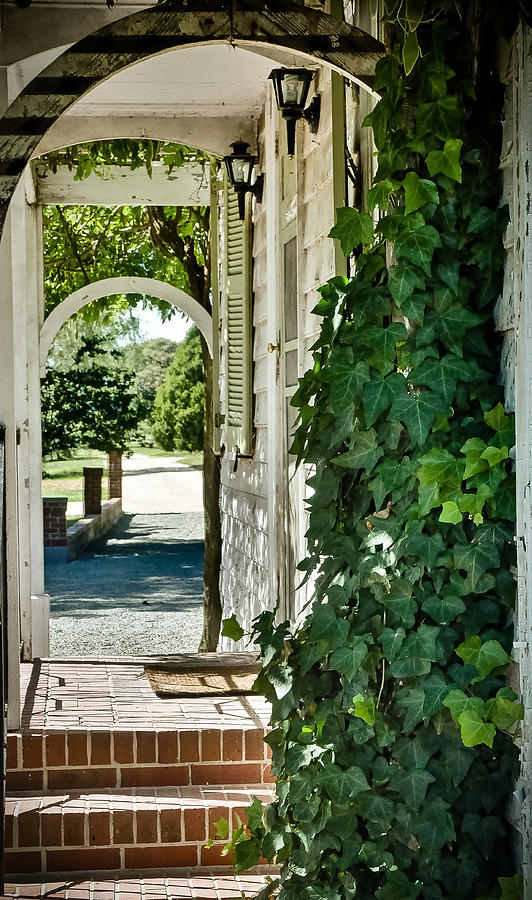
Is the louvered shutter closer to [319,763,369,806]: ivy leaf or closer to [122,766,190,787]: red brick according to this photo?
[122,766,190,787]: red brick

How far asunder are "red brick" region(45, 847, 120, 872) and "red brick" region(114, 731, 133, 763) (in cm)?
39

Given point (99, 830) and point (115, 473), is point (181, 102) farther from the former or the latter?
point (115, 473)

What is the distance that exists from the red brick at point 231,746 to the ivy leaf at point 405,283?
216 centimetres

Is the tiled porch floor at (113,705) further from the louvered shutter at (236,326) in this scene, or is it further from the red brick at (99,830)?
the louvered shutter at (236,326)

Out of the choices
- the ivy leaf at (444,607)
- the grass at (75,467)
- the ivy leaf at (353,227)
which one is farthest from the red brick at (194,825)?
→ the grass at (75,467)

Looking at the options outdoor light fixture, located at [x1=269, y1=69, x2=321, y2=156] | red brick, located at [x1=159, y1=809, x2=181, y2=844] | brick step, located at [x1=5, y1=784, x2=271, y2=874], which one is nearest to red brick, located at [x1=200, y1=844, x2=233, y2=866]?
brick step, located at [x1=5, y1=784, x2=271, y2=874]

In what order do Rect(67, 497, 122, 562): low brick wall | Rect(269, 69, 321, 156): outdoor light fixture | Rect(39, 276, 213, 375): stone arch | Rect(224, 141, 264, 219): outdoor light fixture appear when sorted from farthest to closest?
Rect(67, 497, 122, 562): low brick wall, Rect(39, 276, 213, 375): stone arch, Rect(224, 141, 264, 219): outdoor light fixture, Rect(269, 69, 321, 156): outdoor light fixture

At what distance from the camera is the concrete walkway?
956 cm

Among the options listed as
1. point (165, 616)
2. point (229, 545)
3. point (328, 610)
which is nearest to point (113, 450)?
point (165, 616)

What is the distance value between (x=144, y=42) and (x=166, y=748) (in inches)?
98.1

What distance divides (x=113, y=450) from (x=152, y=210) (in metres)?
11.3

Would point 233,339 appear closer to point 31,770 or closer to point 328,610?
point 31,770

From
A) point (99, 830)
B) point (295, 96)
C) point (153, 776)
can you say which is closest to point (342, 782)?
point (99, 830)

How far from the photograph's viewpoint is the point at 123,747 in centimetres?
387
